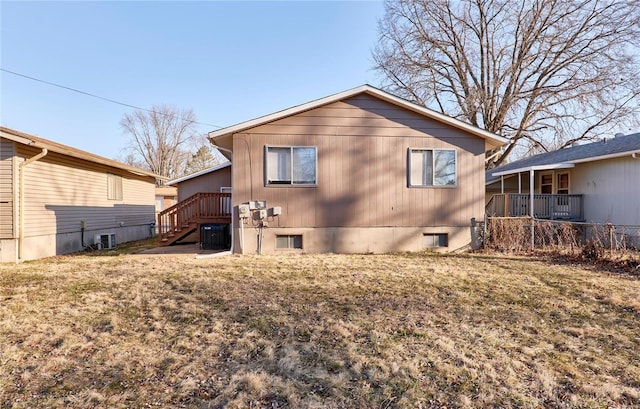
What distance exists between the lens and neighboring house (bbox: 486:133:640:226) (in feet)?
32.6

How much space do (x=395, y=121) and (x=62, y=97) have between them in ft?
56.6

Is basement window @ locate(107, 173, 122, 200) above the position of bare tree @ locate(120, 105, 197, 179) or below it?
below

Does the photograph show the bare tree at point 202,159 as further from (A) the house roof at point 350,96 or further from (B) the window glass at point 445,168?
(B) the window glass at point 445,168

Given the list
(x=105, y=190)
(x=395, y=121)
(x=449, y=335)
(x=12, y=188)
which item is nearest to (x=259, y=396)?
(x=449, y=335)

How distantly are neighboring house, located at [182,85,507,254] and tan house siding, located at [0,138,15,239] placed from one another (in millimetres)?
4893

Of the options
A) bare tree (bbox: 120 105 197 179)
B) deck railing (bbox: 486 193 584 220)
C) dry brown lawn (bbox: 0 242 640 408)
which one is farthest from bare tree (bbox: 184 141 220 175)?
dry brown lawn (bbox: 0 242 640 408)

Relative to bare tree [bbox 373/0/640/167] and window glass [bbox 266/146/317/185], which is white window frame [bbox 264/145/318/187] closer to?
window glass [bbox 266/146/317/185]

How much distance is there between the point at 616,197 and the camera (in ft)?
34.1

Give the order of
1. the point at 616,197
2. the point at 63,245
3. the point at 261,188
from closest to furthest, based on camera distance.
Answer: the point at 261,188 < the point at 63,245 < the point at 616,197

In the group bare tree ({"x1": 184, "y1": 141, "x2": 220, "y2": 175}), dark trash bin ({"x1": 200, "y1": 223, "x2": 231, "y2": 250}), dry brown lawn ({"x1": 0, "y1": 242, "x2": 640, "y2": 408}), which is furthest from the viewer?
bare tree ({"x1": 184, "y1": 141, "x2": 220, "y2": 175})

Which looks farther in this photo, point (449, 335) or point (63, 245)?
point (63, 245)

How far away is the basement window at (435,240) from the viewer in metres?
9.16

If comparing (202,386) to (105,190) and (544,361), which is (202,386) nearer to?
(544,361)

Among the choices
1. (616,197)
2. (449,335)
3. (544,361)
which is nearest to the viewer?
(544,361)
